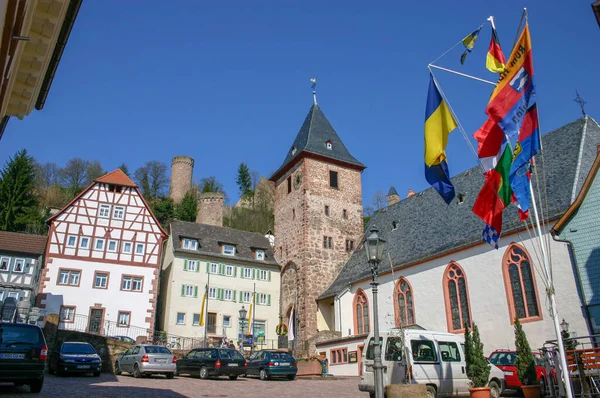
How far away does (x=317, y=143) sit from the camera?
1661 inches

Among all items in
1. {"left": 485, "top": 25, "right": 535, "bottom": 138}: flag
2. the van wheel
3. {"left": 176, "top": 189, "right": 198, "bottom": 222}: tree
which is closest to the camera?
{"left": 485, "top": 25, "right": 535, "bottom": 138}: flag

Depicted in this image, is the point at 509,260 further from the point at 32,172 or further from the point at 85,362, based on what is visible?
the point at 32,172

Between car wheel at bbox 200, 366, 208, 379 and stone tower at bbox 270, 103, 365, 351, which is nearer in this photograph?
car wheel at bbox 200, 366, 208, 379

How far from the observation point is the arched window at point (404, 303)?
91.8ft

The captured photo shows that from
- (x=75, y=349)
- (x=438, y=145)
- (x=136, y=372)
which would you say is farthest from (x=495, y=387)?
(x=75, y=349)

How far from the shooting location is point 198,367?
2045 cm

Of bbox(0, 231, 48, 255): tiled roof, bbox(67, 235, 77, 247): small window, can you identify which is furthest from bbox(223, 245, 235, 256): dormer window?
bbox(0, 231, 48, 255): tiled roof

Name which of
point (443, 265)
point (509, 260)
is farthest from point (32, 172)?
point (509, 260)

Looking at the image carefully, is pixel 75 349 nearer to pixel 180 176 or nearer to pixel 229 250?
pixel 229 250

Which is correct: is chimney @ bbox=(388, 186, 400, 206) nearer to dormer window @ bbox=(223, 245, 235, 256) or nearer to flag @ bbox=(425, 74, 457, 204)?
dormer window @ bbox=(223, 245, 235, 256)

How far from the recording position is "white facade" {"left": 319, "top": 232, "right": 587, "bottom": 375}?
65.6 feet

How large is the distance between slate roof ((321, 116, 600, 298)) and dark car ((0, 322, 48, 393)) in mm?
16403

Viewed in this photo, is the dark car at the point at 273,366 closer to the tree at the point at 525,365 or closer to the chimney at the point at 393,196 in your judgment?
the tree at the point at 525,365

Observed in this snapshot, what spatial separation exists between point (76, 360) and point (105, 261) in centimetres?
1770
